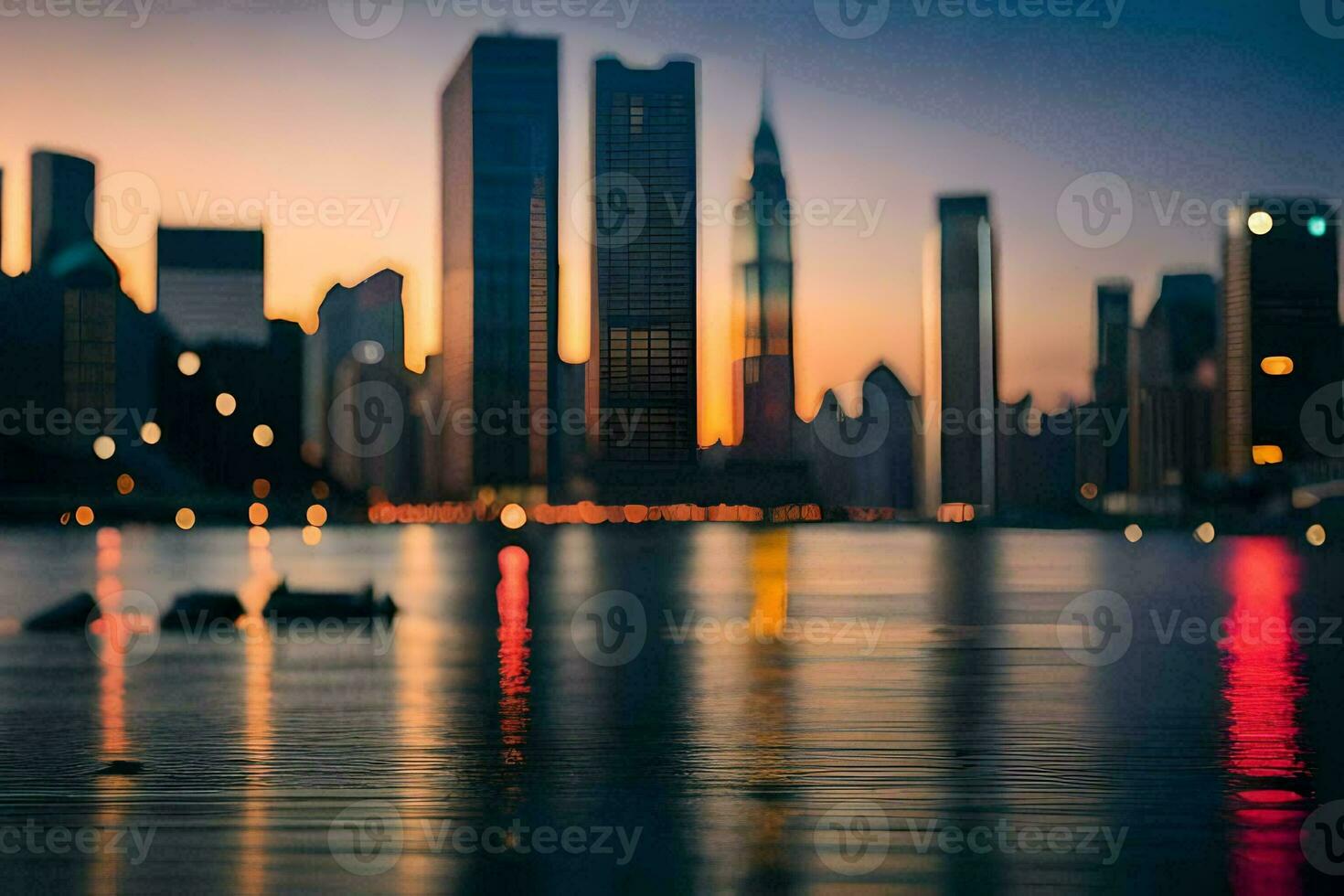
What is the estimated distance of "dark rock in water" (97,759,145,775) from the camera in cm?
1936

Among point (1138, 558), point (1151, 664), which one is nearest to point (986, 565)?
point (1138, 558)

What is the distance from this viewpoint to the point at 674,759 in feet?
68.3

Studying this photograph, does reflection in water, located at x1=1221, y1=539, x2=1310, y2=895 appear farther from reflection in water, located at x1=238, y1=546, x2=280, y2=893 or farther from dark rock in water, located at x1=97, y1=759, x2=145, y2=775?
dark rock in water, located at x1=97, y1=759, x2=145, y2=775

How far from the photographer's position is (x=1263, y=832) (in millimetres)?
15891

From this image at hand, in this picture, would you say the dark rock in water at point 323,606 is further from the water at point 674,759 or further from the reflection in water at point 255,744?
the water at point 674,759

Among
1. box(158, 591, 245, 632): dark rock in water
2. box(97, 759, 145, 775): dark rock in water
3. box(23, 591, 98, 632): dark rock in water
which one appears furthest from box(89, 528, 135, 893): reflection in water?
box(158, 591, 245, 632): dark rock in water

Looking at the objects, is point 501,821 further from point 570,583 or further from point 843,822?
point 570,583

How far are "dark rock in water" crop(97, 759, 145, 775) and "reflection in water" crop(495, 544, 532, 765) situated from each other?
4287mm

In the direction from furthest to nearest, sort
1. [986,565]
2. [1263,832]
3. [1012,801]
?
1. [986,565]
2. [1012,801]
3. [1263,832]

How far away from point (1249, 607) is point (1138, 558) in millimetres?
70697

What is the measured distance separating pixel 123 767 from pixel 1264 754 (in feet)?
45.4

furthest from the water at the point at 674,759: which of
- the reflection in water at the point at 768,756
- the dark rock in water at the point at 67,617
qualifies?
the dark rock in water at the point at 67,617

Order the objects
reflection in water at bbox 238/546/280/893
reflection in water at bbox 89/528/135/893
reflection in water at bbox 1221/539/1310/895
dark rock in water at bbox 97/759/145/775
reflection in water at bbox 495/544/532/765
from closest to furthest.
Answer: reflection in water at bbox 89/528/135/893, reflection in water at bbox 238/546/280/893, reflection in water at bbox 1221/539/1310/895, dark rock in water at bbox 97/759/145/775, reflection in water at bbox 495/544/532/765

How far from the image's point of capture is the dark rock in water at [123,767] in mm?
19359
